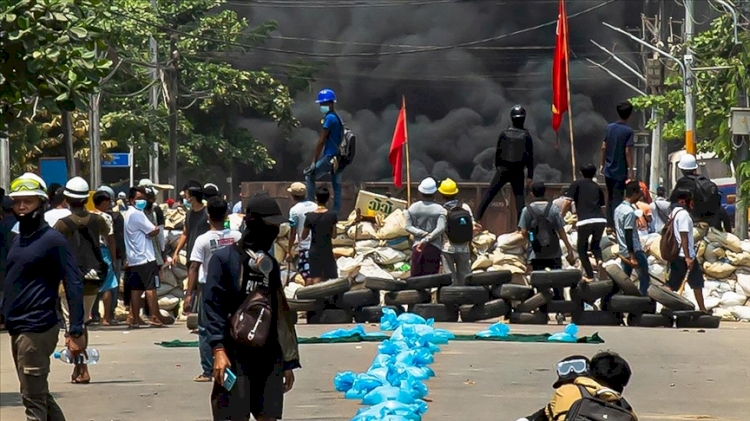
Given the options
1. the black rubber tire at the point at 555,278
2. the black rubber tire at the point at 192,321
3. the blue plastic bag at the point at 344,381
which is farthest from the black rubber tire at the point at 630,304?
the blue plastic bag at the point at 344,381

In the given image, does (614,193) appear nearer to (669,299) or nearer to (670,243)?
(670,243)

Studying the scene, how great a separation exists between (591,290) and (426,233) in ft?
7.48

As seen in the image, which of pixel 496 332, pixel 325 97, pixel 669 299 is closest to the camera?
pixel 496 332

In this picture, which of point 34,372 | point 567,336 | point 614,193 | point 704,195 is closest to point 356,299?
point 567,336

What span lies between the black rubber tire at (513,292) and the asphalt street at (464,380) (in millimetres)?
910

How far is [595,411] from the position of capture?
19.9ft

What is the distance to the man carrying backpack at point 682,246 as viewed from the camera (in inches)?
711

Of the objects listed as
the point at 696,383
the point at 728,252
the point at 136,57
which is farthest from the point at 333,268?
the point at 136,57

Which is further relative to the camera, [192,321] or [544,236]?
[544,236]

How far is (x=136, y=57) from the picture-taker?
44750 millimetres

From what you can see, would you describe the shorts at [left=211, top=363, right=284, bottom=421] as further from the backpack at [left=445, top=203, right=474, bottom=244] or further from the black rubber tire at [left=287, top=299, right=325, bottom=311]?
the backpack at [left=445, top=203, right=474, bottom=244]

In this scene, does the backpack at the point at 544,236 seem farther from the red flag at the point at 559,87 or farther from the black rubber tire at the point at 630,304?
the red flag at the point at 559,87

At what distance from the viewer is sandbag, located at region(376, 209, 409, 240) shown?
2194 centimetres

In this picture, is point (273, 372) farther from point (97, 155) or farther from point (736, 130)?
point (97, 155)
